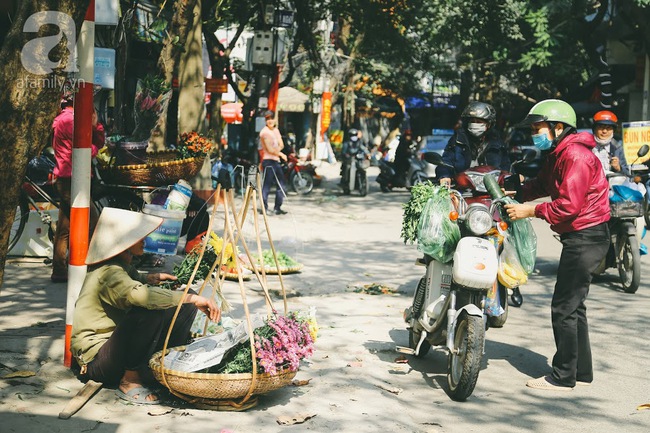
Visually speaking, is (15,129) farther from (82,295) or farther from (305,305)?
(305,305)

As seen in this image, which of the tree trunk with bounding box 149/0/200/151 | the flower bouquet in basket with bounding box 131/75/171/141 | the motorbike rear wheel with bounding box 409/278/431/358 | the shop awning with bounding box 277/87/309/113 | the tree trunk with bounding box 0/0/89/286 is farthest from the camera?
the shop awning with bounding box 277/87/309/113

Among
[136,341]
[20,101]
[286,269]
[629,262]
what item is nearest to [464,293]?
[136,341]

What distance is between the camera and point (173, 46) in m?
9.93

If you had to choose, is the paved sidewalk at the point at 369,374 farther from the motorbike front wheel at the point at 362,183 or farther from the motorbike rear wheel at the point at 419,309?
the motorbike front wheel at the point at 362,183

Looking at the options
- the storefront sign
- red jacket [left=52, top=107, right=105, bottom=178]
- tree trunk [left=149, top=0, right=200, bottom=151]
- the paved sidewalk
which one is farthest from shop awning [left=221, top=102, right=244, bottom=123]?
red jacket [left=52, top=107, right=105, bottom=178]

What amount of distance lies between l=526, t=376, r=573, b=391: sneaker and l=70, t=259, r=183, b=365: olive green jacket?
267 cm

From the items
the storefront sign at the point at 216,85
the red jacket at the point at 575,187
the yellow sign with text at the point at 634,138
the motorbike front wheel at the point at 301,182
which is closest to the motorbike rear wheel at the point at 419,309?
the red jacket at the point at 575,187

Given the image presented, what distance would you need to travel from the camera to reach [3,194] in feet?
12.4

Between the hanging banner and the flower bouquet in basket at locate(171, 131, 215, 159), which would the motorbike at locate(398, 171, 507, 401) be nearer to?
the flower bouquet in basket at locate(171, 131, 215, 159)

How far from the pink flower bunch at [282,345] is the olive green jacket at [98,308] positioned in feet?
2.15

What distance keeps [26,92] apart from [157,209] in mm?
5050

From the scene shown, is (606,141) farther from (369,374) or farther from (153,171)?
(369,374)

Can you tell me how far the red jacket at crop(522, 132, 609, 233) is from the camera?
19.1 feet

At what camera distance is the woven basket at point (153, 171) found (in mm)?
8547
